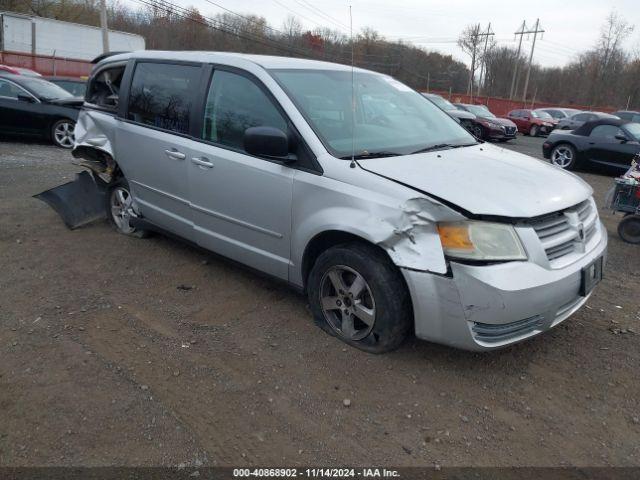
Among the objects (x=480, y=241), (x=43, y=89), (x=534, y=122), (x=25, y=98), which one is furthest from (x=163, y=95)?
(x=534, y=122)

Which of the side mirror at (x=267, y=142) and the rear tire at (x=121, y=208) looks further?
the rear tire at (x=121, y=208)

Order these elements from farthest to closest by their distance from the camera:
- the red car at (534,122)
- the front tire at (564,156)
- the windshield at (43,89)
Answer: the red car at (534,122), the front tire at (564,156), the windshield at (43,89)

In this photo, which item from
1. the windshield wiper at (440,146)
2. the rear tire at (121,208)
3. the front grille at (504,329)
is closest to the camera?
the front grille at (504,329)

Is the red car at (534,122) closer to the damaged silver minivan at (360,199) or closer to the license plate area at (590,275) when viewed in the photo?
the damaged silver minivan at (360,199)

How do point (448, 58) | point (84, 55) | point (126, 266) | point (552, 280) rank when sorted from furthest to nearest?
point (448, 58) → point (84, 55) → point (126, 266) → point (552, 280)

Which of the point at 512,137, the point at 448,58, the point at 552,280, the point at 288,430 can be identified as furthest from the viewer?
the point at 448,58

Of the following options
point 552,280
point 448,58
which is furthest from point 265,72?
point 448,58

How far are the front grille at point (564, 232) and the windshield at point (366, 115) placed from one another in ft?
3.35

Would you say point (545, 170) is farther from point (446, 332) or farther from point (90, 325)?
point (90, 325)

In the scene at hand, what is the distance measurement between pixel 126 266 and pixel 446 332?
3073mm

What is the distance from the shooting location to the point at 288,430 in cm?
267

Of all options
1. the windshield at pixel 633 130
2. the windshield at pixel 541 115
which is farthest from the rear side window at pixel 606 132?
the windshield at pixel 541 115

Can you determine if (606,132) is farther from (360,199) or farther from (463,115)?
(360,199)

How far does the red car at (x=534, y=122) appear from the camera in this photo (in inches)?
1039
